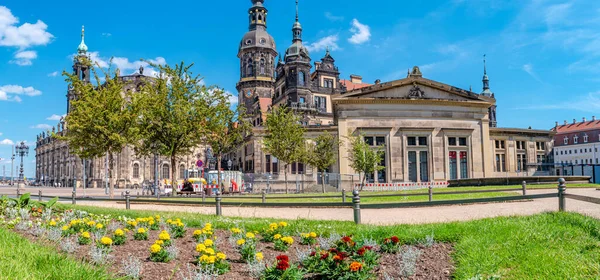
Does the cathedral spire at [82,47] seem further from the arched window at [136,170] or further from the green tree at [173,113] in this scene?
the green tree at [173,113]

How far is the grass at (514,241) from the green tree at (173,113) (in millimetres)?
20778

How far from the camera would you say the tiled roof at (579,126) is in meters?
112

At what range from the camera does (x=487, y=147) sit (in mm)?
46969

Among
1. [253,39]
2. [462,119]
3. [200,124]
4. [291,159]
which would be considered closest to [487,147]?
[462,119]

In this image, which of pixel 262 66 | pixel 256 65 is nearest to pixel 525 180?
pixel 256 65

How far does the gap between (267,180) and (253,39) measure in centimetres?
6839

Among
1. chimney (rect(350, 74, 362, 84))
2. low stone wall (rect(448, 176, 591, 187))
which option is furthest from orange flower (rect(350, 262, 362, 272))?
chimney (rect(350, 74, 362, 84))

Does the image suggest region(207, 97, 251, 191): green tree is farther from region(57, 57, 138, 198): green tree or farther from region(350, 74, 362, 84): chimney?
region(350, 74, 362, 84): chimney

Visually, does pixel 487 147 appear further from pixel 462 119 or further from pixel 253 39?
pixel 253 39

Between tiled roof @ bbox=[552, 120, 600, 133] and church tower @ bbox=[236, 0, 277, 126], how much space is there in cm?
8246

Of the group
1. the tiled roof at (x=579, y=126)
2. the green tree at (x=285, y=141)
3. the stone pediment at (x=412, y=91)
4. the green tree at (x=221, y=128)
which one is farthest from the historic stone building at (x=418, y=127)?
the tiled roof at (x=579, y=126)

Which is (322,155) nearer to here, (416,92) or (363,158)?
(363,158)

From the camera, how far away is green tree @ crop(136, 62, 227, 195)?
104 ft

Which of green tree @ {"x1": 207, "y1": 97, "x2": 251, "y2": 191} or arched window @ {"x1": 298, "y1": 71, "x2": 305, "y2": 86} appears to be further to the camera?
arched window @ {"x1": 298, "y1": 71, "x2": 305, "y2": 86}
